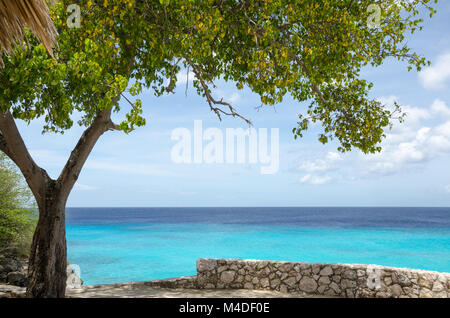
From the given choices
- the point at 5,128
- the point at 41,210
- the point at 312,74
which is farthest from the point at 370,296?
the point at 5,128

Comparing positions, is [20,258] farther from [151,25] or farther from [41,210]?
[151,25]

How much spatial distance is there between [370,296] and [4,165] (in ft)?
45.6

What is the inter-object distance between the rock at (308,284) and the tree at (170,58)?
355 centimetres

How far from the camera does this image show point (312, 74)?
970 centimetres

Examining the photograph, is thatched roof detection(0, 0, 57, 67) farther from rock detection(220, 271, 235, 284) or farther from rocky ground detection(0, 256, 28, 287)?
rocky ground detection(0, 256, 28, 287)

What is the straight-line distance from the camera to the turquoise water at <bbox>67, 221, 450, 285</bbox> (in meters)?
31.7

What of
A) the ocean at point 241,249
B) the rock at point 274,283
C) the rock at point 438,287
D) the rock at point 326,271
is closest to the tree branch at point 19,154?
the rock at point 274,283

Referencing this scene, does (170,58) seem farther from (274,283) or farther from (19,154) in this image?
(274,283)

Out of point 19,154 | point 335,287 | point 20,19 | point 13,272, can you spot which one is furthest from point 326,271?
point 13,272

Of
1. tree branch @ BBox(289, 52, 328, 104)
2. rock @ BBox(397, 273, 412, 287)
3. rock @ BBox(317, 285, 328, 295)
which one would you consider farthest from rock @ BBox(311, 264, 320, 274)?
tree branch @ BBox(289, 52, 328, 104)

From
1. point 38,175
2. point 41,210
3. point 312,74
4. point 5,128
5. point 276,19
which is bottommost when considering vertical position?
point 41,210

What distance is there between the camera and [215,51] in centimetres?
949

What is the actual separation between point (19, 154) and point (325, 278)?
24.5ft
